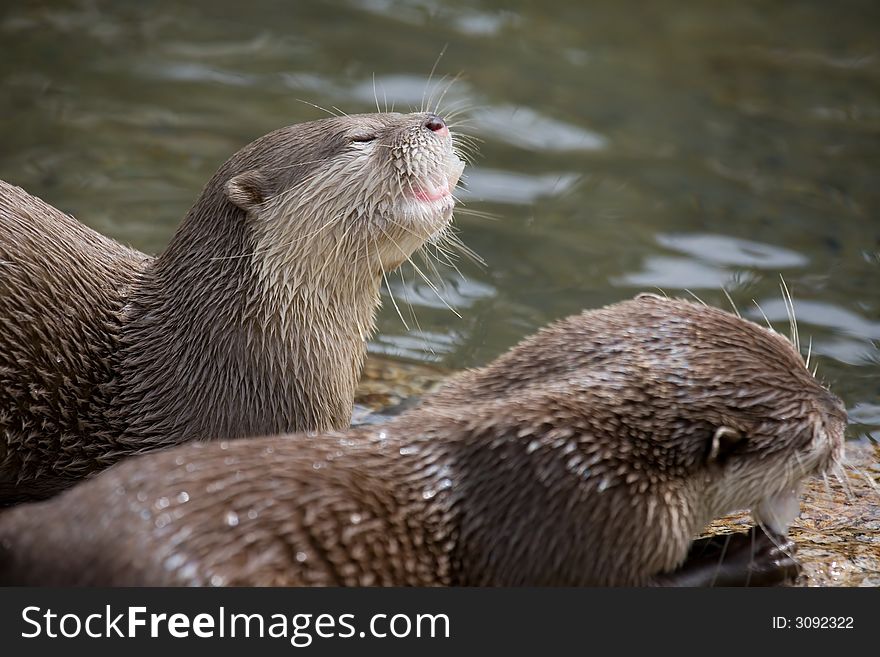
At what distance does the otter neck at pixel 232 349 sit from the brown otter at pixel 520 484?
0.50 metres

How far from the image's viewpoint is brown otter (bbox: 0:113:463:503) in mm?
3363

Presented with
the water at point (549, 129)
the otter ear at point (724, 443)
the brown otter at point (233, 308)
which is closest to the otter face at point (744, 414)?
the otter ear at point (724, 443)

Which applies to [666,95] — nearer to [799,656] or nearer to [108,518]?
[799,656]

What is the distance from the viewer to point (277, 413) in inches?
134

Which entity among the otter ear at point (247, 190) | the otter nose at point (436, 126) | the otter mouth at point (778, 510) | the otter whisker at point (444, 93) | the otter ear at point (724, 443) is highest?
the otter whisker at point (444, 93)

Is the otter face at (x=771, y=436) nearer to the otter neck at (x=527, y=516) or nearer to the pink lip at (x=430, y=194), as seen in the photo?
the otter neck at (x=527, y=516)

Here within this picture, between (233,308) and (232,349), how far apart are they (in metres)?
0.10

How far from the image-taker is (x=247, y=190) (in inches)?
134

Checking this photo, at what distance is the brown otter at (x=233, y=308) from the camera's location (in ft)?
11.0

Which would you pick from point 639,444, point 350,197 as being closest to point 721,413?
point 639,444

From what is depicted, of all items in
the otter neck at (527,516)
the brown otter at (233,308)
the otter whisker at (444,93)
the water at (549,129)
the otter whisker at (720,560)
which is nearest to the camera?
the otter neck at (527,516)


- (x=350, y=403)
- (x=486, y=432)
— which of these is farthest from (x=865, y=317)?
(x=486, y=432)

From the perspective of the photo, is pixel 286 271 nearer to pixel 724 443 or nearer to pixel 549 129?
pixel 724 443

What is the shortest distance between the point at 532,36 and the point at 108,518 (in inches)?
207
